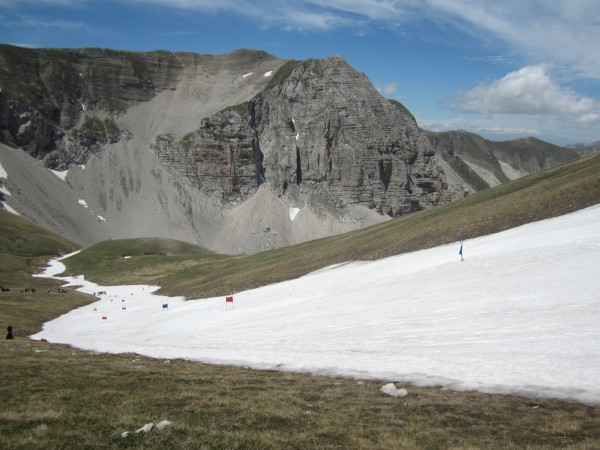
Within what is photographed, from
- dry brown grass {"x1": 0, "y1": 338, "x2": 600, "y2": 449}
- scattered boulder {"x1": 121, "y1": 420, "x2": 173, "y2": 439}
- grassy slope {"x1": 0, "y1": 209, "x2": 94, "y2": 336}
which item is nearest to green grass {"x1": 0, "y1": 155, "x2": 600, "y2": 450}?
dry brown grass {"x1": 0, "y1": 338, "x2": 600, "y2": 449}

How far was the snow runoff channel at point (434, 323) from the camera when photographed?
18516 mm

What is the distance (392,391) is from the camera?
1714 centimetres

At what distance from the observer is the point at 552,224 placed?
126 feet

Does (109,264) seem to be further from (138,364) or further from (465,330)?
(465,330)

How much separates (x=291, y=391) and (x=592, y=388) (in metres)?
9.80

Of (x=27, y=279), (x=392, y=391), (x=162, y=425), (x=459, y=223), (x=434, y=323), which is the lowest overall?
(x=392, y=391)

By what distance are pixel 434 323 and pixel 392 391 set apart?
873 centimetres

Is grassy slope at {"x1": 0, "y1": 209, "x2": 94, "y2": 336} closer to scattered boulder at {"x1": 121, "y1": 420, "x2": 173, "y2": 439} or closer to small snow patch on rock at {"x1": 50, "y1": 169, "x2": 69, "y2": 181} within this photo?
scattered boulder at {"x1": 121, "y1": 420, "x2": 173, "y2": 439}

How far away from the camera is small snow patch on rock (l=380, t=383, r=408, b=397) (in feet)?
55.1

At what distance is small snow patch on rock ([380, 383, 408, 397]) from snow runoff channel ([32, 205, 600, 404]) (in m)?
1.59

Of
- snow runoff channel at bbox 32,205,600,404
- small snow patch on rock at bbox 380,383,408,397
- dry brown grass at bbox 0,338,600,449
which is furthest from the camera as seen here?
snow runoff channel at bbox 32,205,600,404

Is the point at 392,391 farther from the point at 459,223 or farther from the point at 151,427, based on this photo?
the point at 459,223

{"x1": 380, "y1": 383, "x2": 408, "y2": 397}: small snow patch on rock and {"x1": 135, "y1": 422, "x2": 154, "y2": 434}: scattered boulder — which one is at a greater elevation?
{"x1": 135, "y1": 422, "x2": 154, "y2": 434}: scattered boulder

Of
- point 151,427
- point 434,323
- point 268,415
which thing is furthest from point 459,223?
point 151,427
